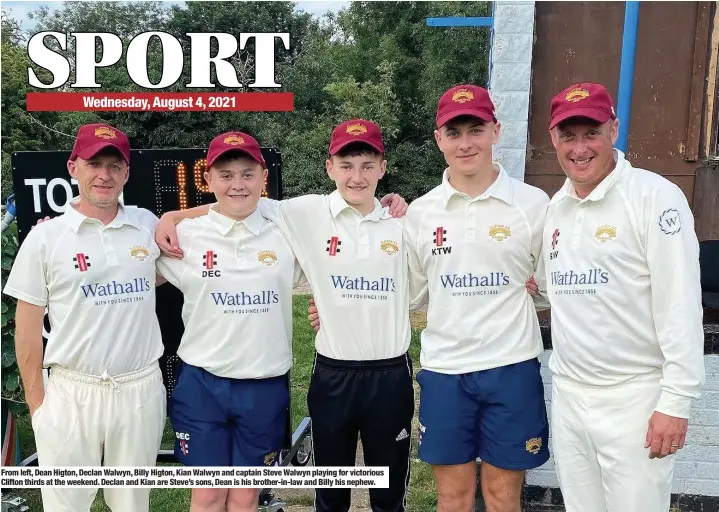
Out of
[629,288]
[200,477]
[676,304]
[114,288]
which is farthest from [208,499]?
[676,304]

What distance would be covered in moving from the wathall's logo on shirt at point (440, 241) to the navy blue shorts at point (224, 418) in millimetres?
893

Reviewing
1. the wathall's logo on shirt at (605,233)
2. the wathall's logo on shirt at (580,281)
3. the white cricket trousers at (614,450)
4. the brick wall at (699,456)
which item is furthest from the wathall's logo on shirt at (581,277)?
the brick wall at (699,456)

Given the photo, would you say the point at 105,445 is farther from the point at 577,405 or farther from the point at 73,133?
the point at 73,133

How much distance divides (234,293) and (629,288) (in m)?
1.50

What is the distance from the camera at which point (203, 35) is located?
17.8 ft

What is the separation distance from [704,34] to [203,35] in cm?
366

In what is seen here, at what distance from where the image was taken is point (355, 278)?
9.09 ft

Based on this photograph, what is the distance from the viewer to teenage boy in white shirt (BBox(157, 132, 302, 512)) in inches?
107

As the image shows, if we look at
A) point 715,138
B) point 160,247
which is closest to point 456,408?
point 160,247

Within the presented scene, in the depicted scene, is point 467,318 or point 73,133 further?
point 73,133

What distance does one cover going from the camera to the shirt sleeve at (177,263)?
280cm

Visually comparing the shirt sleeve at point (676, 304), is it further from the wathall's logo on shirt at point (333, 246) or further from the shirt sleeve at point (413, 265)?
the wathall's logo on shirt at point (333, 246)

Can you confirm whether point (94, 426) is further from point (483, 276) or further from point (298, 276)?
point (483, 276)

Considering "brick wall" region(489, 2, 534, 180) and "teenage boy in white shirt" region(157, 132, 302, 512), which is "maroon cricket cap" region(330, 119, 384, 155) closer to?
"teenage boy in white shirt" region(157, 132, 302, 512)
